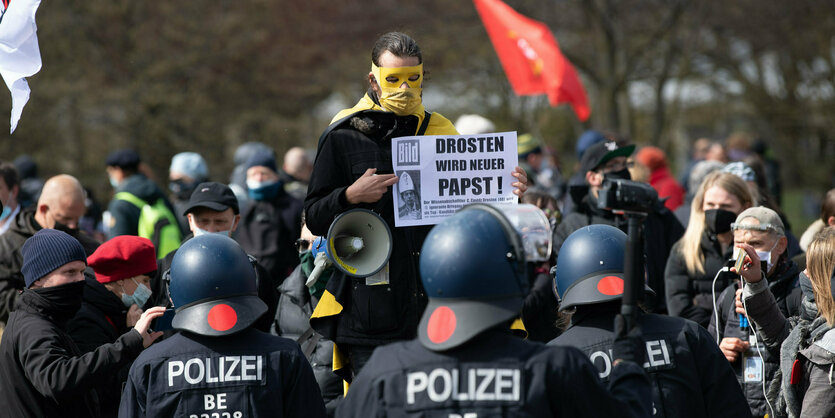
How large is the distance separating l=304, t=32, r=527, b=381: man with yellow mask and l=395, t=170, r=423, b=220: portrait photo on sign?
3.3 inches

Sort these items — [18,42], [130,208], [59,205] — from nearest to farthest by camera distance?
[18,42] → [59,205] → [130,208]

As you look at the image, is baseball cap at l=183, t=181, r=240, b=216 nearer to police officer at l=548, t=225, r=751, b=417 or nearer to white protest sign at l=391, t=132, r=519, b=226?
white protest sign at l=391, t=132, r=519, b=226

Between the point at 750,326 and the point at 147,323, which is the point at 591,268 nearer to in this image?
the point at 750,326

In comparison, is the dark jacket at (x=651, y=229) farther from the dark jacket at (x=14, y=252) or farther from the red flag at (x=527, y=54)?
the red flag at (x=527, y=54)

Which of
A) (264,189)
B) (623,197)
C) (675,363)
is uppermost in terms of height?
(264,189)

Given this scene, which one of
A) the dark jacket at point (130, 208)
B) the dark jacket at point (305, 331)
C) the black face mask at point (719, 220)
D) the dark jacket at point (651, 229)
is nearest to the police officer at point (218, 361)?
the dark jacket at point (305, 331)

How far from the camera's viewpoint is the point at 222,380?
3678 millimetres

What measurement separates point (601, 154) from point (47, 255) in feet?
13.5

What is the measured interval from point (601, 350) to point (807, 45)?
1765 centimetres

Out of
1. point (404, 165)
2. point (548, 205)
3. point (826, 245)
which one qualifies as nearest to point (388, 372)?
point (404, 165)

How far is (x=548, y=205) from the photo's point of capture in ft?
24.8

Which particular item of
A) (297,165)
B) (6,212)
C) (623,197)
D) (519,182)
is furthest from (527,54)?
(623,197)

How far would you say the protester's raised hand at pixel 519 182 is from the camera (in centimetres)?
446

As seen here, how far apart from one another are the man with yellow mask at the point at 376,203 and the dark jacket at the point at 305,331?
4.18 ft
